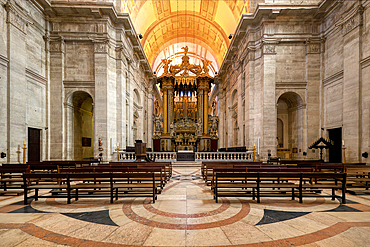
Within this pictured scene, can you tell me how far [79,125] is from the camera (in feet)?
56.2

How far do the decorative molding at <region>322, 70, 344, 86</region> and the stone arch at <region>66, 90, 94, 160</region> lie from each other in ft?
57.7

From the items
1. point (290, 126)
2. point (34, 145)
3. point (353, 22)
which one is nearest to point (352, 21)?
point (353, 22)

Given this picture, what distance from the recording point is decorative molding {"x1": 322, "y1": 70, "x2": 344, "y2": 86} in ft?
43.0

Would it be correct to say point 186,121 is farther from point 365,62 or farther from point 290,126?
point 365,62

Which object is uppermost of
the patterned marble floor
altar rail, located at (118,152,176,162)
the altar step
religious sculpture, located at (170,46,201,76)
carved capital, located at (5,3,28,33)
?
religious sculpture, located at (170,46,201,76)

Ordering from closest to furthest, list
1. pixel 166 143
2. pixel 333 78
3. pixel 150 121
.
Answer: pixel 333 78
pixel 166 143
pixel 150 121

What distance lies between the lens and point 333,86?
1392 cm

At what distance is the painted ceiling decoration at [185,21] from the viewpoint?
19828 millimetres

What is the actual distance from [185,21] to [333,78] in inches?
749

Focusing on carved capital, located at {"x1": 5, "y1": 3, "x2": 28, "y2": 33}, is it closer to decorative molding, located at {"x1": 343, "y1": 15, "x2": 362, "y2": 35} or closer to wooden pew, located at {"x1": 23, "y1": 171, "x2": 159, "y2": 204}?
wooden pew, located at {"x1": 23, "y1": 171, "x2": 159, "y2": 204}

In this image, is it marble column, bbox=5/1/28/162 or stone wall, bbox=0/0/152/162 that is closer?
marble column, bbox=5/1/28/162

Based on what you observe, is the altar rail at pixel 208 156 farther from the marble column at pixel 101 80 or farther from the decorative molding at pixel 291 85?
the decorative molding at pixel 291 85

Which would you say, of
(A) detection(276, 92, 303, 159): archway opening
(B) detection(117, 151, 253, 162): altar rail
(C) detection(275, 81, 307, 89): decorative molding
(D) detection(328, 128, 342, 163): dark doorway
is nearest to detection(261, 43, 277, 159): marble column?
(C) detection(275, 81, 307, 89): decorative molding

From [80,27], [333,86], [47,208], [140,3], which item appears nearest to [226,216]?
[47,208]
